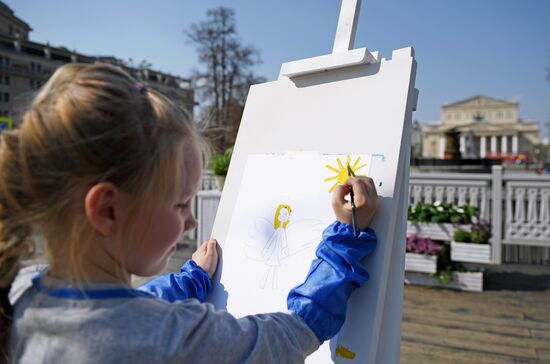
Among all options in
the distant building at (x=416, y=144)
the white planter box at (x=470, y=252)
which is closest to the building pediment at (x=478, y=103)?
the distant building at (x=416, y=144)

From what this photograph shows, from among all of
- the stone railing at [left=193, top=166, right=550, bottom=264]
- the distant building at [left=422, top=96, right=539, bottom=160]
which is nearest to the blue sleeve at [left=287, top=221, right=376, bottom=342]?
the stone railing at [left=193, top=166, right=550, bottom=264]

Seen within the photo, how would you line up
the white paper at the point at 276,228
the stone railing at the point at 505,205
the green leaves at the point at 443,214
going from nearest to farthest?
the white paper at the point at 276,228, the green leaves at the point at 443,214, the stone railing at the point at 505,205

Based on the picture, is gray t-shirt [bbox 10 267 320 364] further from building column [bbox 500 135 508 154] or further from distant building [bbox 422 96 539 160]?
building column [bbox 500 135 508 154]

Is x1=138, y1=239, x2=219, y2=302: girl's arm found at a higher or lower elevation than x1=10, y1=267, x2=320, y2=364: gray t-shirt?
higher

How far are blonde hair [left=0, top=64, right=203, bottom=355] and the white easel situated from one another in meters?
0.54

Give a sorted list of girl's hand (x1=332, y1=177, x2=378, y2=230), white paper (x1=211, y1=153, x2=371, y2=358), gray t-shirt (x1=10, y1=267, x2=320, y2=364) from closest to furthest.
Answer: gray t-shirt (x1=10, y1=267, x2=320, y2=364), girl's hand (x1=332, y1=177, x2=378, y2=230), white paper (x1=211, y1=153, x2=371, y2=358)

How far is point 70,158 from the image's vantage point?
1.97 feet

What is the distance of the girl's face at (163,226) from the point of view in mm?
679

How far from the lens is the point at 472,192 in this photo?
470cm

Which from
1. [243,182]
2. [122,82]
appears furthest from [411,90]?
[122,82]

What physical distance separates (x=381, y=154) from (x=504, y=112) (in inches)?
2552

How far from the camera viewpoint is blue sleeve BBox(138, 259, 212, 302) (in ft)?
3.25

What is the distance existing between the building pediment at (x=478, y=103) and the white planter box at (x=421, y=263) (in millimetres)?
60856

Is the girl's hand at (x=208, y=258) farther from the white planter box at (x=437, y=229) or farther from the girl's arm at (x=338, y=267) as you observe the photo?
the white planter box at (x=437, y=229)
